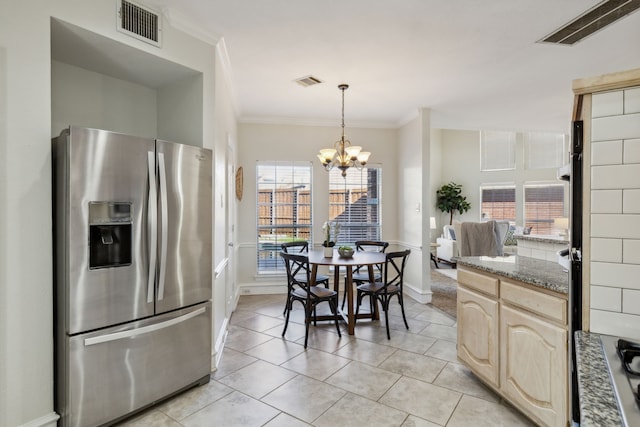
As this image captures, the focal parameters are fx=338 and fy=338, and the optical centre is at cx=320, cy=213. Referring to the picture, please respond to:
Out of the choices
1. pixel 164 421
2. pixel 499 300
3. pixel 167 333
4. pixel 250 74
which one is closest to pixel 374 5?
pixel 250 74

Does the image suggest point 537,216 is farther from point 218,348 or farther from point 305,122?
point 218,348

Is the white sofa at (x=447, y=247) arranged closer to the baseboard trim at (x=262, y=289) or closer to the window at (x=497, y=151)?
the window at (x=497, y=151)

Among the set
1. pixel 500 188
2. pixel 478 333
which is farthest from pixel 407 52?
pixel 500 188

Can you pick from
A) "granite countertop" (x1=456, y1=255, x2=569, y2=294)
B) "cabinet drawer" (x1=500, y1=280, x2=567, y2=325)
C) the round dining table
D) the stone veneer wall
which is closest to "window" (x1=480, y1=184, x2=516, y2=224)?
the round dining table

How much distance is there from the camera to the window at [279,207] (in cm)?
536

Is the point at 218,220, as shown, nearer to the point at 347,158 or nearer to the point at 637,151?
the point at 347,158

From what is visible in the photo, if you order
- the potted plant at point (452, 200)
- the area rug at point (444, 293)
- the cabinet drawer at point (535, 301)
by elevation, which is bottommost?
the area rug at point (444, 293)

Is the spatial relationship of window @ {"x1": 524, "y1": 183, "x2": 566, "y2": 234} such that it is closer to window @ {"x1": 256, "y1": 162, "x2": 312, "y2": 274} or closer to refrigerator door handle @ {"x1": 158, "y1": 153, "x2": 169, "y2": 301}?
window @ {"x1": 256, "y1": 162, "x2": 312, "y2": 274}

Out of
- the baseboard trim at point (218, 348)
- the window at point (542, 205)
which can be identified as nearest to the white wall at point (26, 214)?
the baseboard trim at point (218, 348)

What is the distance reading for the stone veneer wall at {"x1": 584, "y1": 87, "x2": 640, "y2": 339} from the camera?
1282mm

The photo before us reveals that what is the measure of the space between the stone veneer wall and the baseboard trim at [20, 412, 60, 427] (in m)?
2.69

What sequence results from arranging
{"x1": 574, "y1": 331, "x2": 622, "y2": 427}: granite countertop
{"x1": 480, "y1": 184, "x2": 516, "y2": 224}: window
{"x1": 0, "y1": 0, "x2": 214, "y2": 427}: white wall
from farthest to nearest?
1. {"x1": 480, "y1": 184, "x2": 516, "y2": 224}: window
2. {"x1": 0, "y1": 0, "x2": 214, "y2": 427}: white wall
3. {"x1": 574, "y1": 331, "x2": 622, "y2": 427}: granite countertop

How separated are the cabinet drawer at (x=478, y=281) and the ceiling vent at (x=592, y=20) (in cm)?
199

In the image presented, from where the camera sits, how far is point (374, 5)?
2303 mm
